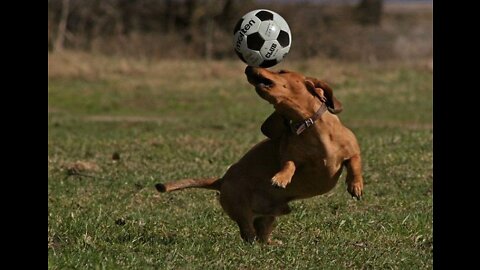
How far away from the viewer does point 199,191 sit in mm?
9359

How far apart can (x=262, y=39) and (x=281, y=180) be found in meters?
1.28

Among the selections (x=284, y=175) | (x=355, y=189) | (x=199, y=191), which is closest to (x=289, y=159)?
(x=284, y=175)

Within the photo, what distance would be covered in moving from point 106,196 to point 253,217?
239 centimetres

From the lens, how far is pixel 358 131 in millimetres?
15953

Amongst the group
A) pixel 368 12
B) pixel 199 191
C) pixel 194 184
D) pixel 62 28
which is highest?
pixel 194 184

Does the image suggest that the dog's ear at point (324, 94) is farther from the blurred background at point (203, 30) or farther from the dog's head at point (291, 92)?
the blurred background at point (203, 30)

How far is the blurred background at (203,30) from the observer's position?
101 feet

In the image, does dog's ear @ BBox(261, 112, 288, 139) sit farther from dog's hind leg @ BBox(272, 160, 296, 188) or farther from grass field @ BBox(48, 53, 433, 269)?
grass field @ BBox(48, 53, 433, 269)

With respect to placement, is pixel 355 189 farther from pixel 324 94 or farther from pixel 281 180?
pixel 324 94

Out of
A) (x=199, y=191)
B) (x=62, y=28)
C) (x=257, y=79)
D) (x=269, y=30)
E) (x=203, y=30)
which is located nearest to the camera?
(x=257, y=79)

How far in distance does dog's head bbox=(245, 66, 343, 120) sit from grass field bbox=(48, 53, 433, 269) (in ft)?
3.17
